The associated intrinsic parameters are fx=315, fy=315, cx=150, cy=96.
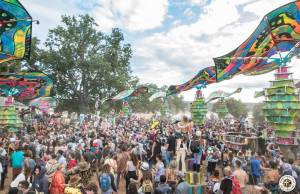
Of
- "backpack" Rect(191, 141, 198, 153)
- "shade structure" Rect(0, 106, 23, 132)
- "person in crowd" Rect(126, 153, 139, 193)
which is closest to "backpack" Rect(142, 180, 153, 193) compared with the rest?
"person in crowd" Rect(126, 153, 139, 193)

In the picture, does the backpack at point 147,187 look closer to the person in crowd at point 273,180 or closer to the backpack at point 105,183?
the backpack at point 105,183

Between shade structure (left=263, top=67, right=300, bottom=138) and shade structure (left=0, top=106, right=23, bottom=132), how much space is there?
1671 centimetres

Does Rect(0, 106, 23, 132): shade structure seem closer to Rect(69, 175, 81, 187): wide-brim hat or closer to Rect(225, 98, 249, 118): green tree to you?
Rect(69, 175, 81, 187): wide-brim hat

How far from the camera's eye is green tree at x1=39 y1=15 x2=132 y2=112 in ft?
140

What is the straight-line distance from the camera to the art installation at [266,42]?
37.2ft

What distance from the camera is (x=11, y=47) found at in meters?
11.9

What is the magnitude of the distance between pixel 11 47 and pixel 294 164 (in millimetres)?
10473

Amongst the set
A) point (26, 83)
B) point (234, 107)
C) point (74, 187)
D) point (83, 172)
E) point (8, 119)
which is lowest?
point (74, 187)

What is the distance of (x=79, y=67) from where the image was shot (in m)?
42.3

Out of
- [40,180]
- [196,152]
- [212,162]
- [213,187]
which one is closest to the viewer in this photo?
[213,187]

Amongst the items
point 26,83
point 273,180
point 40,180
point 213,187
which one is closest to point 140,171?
point 213,187

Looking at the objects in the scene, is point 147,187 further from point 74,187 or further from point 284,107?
point 284,107

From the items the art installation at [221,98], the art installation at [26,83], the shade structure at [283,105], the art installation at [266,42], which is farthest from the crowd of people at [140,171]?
the art installation at [221,98]

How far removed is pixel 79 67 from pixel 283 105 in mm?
32183
